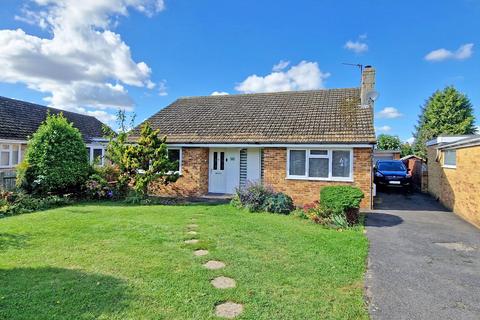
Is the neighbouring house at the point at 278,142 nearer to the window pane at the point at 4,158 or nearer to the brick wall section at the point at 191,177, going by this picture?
the brick wall section at the point at 191,177

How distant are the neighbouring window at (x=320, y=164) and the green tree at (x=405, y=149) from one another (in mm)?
31216

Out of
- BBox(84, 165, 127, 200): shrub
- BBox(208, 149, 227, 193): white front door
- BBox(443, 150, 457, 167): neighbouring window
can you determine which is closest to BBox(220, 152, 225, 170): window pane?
BBox(208, 149, 227, 193): white front door

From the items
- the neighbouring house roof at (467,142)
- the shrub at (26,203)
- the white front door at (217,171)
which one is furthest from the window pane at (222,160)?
the neighbouring house roof at (467,142)

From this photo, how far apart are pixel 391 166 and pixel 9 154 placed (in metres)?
21.8

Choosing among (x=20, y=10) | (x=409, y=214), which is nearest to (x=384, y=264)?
(x=409, y=214)

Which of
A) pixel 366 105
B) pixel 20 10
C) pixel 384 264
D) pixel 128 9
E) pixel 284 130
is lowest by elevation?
pixel 384 264

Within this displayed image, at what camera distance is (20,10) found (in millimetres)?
9633

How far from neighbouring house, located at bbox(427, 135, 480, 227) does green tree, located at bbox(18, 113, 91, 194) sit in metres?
14.6

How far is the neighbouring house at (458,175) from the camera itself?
357 inches

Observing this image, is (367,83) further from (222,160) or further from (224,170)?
(224,170)

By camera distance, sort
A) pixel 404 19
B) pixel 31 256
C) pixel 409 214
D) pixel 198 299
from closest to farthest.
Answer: pixel 198 299, pixel 31 256, pixel 409 214, pixel 404 19

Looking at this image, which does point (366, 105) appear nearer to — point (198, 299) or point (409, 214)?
point (409, 214)

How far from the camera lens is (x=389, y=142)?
151 feet

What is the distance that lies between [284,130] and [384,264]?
324 inches
